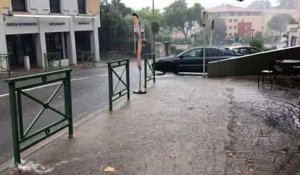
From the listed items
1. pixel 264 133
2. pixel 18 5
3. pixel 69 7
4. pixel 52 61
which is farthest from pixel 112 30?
pixel 264 133

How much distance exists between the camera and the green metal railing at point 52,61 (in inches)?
942

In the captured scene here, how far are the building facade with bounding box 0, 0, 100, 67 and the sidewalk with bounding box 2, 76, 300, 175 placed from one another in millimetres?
16977

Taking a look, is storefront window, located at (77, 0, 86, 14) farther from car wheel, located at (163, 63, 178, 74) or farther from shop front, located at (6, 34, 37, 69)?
car wheel, located at (163, 63, 178, 74)

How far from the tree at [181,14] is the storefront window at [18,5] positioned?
3883 centimetres

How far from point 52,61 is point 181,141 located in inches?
787

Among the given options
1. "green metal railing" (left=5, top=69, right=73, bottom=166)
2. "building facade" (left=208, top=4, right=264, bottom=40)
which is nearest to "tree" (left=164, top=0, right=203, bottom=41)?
"building facade" (left=208, top=4, right=264, bottom=40)

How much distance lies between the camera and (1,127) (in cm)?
752

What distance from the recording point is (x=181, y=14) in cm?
6138

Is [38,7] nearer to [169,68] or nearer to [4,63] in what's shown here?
[4,63]

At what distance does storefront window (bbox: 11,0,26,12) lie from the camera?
2446 centimetres

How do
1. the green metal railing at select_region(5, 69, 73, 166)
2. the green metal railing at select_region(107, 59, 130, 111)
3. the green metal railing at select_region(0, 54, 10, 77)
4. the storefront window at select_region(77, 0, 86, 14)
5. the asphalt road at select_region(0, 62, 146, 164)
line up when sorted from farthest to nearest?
1. the storefront window at select_region(77, 0, 86, 14)
2. the green metal railing at select_region(0, 54, 10, 77)
3. the green metal railing at select_region(107, 59, 130, 111)
4. the asphalt road at select_region(0, 62, 146, 164)
5. the green metal railing at select_region(5, 69, 73, 166)

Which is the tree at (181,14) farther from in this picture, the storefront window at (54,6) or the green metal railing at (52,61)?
the green metal railing at (52,61)

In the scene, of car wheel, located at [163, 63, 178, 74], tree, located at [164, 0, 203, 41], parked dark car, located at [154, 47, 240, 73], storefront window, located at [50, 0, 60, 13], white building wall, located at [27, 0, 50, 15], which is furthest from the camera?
tree, located at [164, 0, 203, 41]

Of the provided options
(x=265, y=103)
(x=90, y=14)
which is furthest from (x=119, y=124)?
(x=90, y=14)
